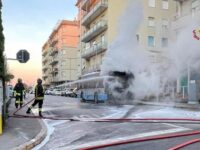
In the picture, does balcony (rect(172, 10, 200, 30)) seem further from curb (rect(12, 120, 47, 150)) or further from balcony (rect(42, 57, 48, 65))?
balcony (rect(42, 57, 48, 65))

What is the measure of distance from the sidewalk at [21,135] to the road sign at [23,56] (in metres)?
3.18

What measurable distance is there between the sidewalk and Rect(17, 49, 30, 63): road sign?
125 inches

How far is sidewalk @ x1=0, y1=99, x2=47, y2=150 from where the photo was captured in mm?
9953

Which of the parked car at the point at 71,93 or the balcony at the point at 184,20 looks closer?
the balcony at the point at 184,20

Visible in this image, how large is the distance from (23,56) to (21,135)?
6364mm

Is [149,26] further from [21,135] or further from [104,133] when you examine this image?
[21,135]

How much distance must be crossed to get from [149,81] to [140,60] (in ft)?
3.98

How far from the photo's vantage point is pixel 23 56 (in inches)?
685

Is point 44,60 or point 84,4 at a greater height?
point 84,4

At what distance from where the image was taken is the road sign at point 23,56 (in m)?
17.0

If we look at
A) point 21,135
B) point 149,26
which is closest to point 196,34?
point 21,135

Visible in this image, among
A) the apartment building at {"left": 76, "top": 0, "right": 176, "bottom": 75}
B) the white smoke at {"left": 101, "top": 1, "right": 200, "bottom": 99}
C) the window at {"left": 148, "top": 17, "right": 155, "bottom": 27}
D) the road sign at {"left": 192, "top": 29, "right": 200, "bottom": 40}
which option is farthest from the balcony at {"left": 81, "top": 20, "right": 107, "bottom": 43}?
the road sign at {"left": 192, "top": 29, "right": 200, "bottom": 40}

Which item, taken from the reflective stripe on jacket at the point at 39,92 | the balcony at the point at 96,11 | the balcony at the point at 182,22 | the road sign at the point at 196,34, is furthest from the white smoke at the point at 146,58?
the balcony at the point at 96,11

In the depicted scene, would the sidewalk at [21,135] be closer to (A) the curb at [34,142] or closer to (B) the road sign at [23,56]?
(A) the curb at [34,142]
